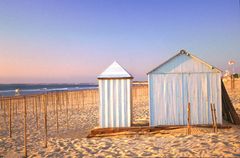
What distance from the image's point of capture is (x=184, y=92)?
1188cm

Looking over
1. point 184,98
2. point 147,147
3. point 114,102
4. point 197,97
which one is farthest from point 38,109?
point 147,147

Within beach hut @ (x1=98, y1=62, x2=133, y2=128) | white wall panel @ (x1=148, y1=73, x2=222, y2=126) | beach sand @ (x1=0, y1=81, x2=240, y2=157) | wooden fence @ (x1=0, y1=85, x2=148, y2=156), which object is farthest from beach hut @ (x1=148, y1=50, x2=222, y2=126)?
wooden fence @ (x1=0, y1=85, x2=148, y2=156)

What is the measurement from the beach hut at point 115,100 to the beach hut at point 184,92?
1.18 metres

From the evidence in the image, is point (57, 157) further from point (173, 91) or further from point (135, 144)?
point (173, 91)

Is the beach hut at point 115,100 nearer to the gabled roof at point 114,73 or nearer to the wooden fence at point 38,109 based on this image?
the gabled roof at point 114,73

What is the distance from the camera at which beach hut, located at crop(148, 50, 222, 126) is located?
11812mm

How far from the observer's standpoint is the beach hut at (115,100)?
464 inches

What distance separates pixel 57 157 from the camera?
8.14 metres

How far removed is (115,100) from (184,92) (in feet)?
11.2

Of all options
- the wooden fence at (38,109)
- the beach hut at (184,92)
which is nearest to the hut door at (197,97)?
the beach hut at (184,92)

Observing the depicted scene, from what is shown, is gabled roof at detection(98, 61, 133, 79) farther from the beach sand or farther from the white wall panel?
the beach sand

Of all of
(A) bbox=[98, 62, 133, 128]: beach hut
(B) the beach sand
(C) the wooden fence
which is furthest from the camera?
(C) the wooden fence

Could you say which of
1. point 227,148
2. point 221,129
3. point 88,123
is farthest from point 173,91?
point 88,123

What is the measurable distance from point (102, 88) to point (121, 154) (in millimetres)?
4713
